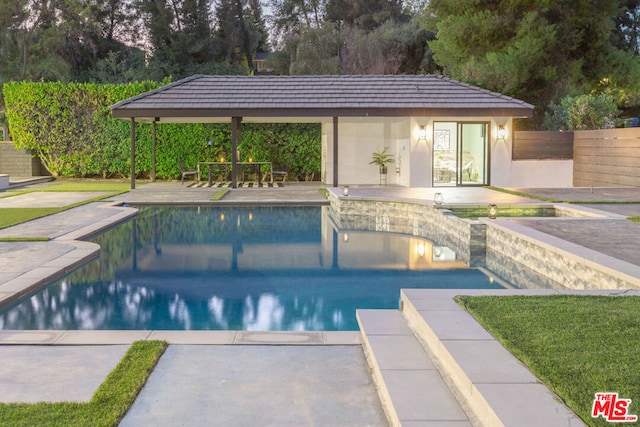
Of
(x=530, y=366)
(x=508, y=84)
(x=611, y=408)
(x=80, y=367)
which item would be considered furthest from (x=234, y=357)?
(x=508, y=84)

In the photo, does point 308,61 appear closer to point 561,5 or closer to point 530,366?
point 561,5

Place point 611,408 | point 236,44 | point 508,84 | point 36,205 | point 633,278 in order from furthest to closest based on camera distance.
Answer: point 236,44, point 508,84, point 36,205, point 633,278, point 611,408

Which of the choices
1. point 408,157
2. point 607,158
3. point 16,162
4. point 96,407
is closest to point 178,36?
point 16,162

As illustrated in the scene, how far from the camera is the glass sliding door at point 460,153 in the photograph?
1992 centimetres

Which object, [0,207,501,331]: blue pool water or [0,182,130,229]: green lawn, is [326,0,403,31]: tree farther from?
[0,207,501,331]: blue pool water

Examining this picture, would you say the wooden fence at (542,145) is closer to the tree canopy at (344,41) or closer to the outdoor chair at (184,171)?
the tree canopy at (344,41)

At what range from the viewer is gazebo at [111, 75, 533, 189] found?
19.1m

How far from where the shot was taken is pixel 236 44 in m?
39.6

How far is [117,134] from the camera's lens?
22.8 meters

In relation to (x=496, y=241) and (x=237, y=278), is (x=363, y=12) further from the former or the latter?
(x=237, y=278)

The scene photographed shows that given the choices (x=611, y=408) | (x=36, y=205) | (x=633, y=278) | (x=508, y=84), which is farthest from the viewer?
(x=508, y=84)

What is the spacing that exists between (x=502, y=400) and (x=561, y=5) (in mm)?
25046

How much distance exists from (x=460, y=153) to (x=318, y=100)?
452 cm

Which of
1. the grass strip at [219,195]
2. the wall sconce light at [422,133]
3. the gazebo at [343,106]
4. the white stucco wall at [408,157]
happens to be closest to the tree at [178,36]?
the gazebo at [343,106]
